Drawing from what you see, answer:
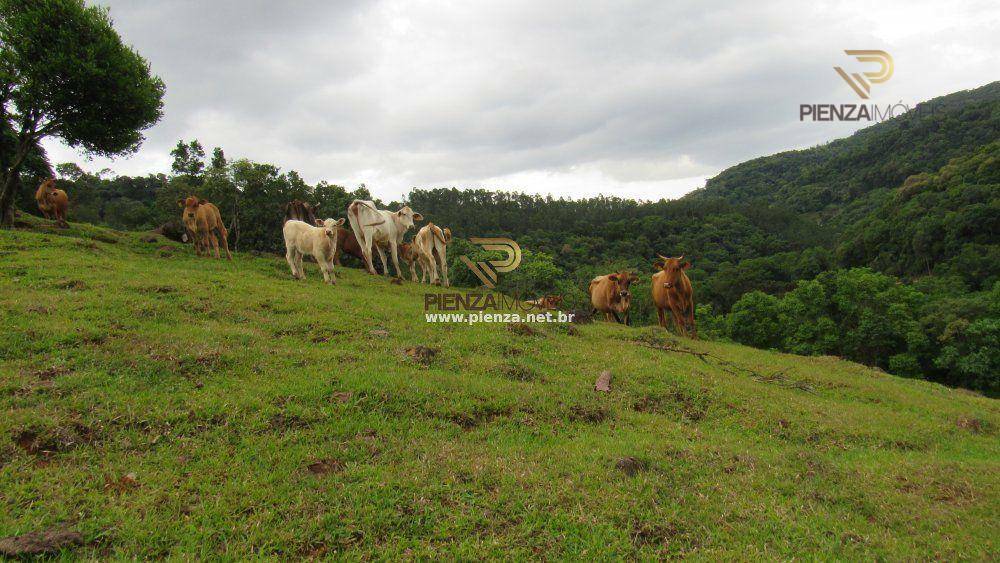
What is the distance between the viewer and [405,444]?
16.1ft

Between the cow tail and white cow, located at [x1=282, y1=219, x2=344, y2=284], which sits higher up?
the cow tail

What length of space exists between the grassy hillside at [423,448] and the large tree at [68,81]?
12030 mm

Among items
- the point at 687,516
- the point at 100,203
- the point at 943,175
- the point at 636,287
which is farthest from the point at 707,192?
the point at 687,516

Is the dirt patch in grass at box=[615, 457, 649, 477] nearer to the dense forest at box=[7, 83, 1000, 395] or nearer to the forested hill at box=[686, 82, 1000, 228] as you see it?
the dense forest at box=[7, 83, 1000, 395]

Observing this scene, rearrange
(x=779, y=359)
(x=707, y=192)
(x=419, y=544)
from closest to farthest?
(x=419, y=544), (x=779, y=359), (x=707, y=192)

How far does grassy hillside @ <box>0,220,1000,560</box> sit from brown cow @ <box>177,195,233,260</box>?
760cm

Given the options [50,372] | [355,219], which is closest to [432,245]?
[355,219]

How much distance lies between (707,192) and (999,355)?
159316mm

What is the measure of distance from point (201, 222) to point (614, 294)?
51.7 feet

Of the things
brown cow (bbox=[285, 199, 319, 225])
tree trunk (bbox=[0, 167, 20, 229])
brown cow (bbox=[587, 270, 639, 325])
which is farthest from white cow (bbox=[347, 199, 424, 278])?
tree trunk (bbox=[0, 167, 20, 229])

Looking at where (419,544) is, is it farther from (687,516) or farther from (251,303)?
(251,303)

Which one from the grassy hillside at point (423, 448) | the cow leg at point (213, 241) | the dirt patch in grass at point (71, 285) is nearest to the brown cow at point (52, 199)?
the cow leg at point (213, 241)

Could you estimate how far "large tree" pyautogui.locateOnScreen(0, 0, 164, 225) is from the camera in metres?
15.8

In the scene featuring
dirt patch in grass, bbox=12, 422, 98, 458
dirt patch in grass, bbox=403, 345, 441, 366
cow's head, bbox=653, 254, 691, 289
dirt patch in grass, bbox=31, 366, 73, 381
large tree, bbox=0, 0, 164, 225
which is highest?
large tree, bbox=0, 0, 164, 225
